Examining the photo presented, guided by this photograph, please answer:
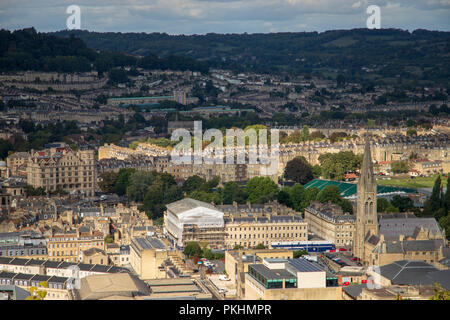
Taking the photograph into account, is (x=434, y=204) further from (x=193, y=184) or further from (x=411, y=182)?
(x=411, y=182)

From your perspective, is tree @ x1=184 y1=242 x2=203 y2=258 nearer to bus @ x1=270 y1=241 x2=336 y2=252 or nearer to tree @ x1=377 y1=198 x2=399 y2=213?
bus @ x1=270 y1=241 x2=336 y2=252

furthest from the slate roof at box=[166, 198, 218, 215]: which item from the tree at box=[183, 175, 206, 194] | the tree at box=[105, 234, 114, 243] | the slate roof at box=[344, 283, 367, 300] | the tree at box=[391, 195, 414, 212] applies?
the slate roof at box=[344, 283, 367, 300]

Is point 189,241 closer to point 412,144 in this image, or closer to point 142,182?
point 142,182

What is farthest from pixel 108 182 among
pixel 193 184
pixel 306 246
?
pixel 306 246

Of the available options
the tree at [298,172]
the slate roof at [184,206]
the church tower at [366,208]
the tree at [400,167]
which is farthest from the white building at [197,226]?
the tree at [400,167]

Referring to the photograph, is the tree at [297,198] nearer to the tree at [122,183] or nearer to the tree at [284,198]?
the tree at [284,198]
